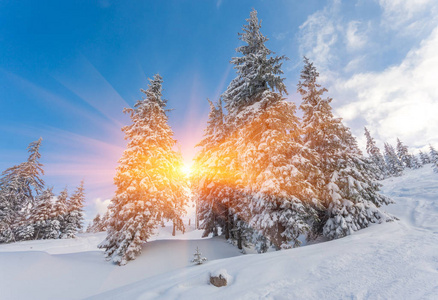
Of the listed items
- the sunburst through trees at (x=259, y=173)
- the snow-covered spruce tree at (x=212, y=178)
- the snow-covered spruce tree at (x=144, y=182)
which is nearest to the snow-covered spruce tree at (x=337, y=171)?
the sunburst through trees at (x=259, y=173)

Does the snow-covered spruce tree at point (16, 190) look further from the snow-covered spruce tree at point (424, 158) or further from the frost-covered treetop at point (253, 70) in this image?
the snow-covered spruce tree at point (424, 158)

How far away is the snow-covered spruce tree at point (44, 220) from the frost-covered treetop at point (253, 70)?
35229 millimetres

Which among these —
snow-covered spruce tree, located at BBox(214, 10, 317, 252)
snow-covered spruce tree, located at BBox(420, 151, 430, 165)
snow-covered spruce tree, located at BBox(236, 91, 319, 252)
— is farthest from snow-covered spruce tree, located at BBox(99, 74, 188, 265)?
snow-covered spruce tree, located at BBox(420, 151, 430, 165)

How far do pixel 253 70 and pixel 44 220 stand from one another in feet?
127

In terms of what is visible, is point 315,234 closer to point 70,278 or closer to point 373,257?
point 373,257

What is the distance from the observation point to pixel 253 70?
47.1 ft

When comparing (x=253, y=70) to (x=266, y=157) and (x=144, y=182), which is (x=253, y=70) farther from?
(x=144, y=182)

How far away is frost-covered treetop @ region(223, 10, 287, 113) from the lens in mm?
13898

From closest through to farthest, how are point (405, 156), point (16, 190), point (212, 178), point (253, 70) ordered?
point (253, 70)
point (212, 178)
point (16, 190)
point (405, 156)

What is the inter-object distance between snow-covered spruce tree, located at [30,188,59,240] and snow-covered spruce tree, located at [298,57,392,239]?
129ft

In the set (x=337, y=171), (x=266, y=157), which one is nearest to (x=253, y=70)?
(x=266, y=157)

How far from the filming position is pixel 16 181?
952 inches

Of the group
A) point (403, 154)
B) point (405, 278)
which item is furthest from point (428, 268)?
point (403, 154)

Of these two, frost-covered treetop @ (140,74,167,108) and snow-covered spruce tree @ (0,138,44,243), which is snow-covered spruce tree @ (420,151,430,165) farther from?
snow-covered spruce tree @ (0,138,44,243)
